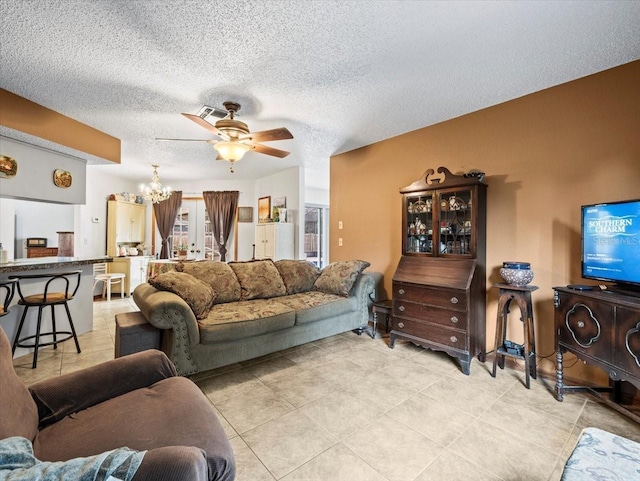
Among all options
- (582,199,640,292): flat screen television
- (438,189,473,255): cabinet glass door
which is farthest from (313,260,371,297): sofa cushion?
(582,199,640,292): flat screen television

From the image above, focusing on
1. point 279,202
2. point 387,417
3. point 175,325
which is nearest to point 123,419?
point 175,325

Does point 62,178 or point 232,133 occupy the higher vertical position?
point 232,133

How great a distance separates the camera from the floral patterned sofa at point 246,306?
2422mm

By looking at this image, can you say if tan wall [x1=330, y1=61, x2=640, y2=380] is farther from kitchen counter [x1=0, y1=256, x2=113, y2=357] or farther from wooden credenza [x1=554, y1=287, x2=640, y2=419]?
kitchen counter [x1=0, y1=256, x2=113, y2=357]

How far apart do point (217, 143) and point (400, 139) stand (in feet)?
7.68

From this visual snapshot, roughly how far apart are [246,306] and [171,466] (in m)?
2.28

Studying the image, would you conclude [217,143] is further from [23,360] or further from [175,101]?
[23,360]

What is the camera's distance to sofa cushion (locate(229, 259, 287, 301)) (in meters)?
3.44

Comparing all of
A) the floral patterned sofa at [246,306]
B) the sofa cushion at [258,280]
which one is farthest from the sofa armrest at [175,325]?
the sofa cushion at [258,280]

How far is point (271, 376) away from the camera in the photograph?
8.69 ft

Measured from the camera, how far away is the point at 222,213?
6.96m

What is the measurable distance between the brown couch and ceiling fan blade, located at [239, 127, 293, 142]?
2.16 m

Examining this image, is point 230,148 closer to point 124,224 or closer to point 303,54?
point 303,54

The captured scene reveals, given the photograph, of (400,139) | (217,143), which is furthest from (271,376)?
(400,139)
